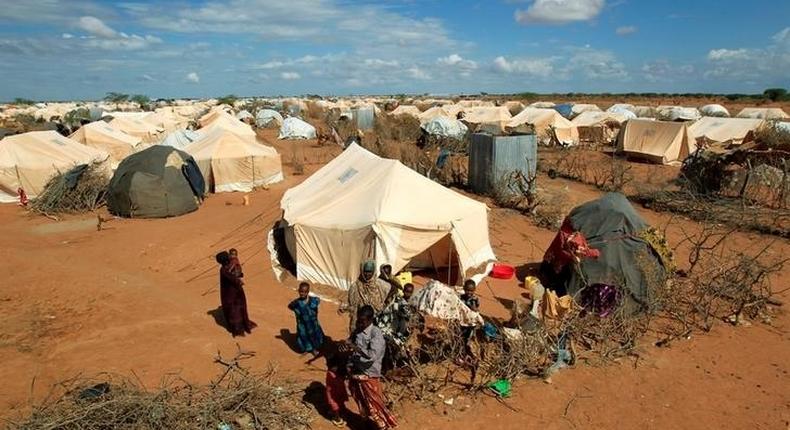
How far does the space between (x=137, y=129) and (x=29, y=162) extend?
44.9ft

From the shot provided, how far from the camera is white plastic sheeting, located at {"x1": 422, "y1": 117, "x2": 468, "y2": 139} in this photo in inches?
1204

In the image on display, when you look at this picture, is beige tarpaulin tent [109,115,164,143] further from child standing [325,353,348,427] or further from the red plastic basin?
child standing [325,353,348,427]

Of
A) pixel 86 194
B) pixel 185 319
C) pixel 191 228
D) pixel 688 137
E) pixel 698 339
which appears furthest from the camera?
pixel 688 137

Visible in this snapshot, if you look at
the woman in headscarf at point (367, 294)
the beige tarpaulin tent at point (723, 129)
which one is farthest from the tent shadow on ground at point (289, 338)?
the beige tarpaulin tent at point (723, 129)

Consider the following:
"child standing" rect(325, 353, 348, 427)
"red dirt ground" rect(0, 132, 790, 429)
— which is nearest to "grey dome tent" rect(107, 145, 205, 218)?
"red dirt ground" rect(0, 132, 790, 429)

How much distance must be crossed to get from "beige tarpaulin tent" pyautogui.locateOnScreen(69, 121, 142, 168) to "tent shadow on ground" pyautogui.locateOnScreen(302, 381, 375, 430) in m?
21.3

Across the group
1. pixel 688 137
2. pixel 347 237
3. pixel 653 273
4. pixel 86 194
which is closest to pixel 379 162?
pixel 347 237

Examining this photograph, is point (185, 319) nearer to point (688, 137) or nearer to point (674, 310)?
point (674, 310)

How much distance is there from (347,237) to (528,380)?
434 cm

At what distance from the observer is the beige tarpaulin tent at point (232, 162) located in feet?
65.8

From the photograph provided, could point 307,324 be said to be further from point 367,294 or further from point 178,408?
point 178,408

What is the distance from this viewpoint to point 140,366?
7.37m

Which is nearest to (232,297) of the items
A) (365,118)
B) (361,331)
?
(361,331)

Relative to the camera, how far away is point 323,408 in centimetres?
653
